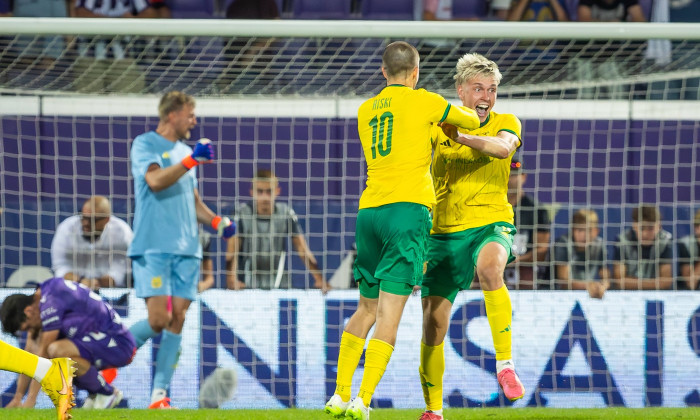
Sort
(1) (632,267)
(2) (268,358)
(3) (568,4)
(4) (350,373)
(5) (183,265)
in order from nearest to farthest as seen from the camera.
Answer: (4) (350,373) → (5) (183,265) → (2) (268,358) → (1) (632,267) → (3) (568,4)

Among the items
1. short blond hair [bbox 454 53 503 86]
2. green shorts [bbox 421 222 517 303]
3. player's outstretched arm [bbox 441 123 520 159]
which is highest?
short blond hair [bbox 454 53 503 86]

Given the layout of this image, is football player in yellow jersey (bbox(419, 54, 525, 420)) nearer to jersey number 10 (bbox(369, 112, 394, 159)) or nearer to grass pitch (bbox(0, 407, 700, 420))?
jersey number 10 (bbox(369, 112, 394, 159))

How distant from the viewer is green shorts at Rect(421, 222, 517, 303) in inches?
210

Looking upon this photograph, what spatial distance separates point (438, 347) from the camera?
5316 millimetres

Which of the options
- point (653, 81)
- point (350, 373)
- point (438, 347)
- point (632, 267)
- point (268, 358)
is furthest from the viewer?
point (653, 81)

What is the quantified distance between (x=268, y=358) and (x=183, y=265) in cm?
119

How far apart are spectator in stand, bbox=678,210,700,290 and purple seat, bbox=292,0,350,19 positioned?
489 centimetres

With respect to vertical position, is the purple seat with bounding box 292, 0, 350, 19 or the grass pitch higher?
the purple seat with bounding box 292, 0, 350, 19

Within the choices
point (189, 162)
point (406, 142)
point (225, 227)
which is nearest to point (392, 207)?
point (406, 142)

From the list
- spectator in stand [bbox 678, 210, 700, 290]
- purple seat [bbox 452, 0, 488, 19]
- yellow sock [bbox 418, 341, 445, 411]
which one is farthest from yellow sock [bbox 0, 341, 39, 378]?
purple seat [bbox 452, 0, 488, 19]

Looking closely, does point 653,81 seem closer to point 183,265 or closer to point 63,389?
point 183,265

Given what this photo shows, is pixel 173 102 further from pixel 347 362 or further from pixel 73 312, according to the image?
pixel 347 362

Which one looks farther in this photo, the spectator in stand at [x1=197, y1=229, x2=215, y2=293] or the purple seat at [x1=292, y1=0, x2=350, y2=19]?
the purple seat at [x1=292, y1=0, x2=350, y2=19]

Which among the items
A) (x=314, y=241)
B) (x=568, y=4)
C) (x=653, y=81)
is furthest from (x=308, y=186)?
(x=568, y=4)
